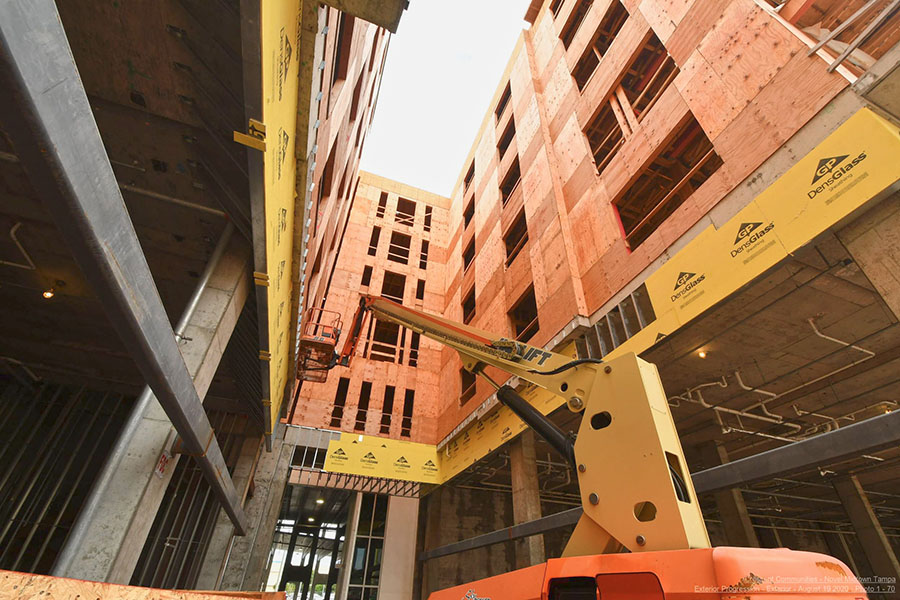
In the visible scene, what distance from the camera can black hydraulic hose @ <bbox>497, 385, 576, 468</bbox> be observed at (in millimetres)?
5078

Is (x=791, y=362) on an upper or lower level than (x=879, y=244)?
upper

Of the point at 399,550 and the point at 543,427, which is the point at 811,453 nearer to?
the point at 543,427

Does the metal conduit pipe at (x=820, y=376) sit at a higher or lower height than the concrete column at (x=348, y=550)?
higher

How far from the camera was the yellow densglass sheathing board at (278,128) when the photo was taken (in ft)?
11.5

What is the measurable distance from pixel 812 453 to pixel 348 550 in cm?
1722

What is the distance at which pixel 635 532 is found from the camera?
365 centimetres

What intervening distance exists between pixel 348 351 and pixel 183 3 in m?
10.0

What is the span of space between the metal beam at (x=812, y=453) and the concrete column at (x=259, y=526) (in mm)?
12358

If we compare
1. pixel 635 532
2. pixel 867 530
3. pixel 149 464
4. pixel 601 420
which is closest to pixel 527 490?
pixel 601 420

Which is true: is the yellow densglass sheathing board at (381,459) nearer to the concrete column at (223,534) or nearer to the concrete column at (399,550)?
the concrete column at (399,550)

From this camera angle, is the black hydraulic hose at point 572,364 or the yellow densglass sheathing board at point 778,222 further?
the yellow densglass sheathing board at point 778,222

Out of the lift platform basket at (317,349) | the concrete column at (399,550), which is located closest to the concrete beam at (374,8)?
the lift platform basket at (317,349)

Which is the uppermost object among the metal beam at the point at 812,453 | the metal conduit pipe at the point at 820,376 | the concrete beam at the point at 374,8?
the concrete beam at the point at 374,8

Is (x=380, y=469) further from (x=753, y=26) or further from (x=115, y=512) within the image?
(x=753, y=26)
